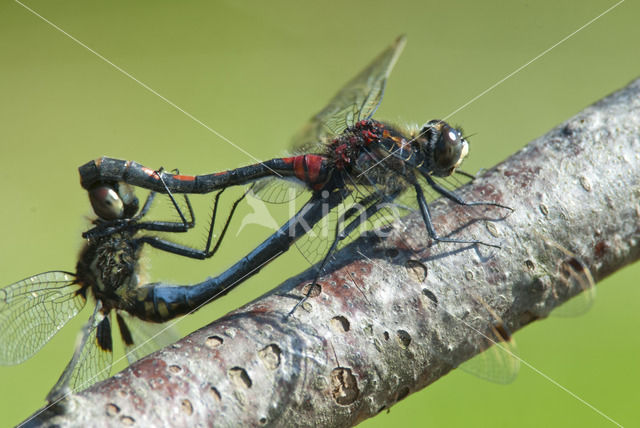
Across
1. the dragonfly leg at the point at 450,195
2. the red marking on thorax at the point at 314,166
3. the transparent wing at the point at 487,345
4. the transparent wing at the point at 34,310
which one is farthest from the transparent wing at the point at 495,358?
the transparent wing at the point at 34,310

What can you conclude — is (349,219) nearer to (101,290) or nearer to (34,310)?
(101,290)

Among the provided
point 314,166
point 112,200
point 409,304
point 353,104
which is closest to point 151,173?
point 112,200

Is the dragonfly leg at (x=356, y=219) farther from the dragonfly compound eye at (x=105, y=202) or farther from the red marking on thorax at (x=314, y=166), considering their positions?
the dragonfly compound eye at (x=105, y=202)

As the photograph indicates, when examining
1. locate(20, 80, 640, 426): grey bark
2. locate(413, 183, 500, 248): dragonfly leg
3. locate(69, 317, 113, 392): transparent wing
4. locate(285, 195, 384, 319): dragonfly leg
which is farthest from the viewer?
locate(69, 317, 113, 392): transparent wing

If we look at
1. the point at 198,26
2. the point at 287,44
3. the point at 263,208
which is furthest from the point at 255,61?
the point at 263,208

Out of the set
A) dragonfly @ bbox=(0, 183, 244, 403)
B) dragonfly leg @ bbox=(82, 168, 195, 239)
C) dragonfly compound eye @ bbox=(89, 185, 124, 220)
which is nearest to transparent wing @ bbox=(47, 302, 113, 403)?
dragonfly @ bbox=(0, 183, 244, 403)

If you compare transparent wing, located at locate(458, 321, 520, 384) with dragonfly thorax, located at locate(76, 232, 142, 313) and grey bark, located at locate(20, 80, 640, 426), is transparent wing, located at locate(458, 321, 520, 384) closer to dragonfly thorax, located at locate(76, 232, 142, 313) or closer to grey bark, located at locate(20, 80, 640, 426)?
grey bark, located at locate(20, 80, 640, 426)
